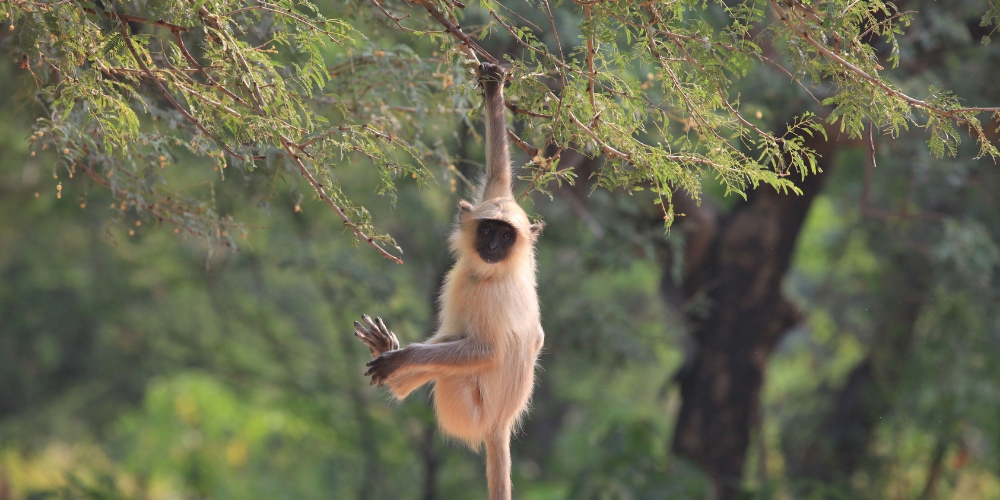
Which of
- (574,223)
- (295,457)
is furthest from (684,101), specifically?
(295,457)

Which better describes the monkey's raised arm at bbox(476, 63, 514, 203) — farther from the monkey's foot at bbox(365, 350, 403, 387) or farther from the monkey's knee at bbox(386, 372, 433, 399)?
the monkey's foot at bbox(365, 350, 403, 387)

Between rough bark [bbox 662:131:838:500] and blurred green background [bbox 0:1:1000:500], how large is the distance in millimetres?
176

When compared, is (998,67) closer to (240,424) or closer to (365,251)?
(365,251)

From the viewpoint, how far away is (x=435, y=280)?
10188 mm

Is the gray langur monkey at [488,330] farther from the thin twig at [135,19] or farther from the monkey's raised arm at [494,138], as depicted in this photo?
the thin twig at [135,19]

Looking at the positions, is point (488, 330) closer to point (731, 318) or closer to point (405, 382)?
point (405, 382)

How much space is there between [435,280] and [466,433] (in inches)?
220

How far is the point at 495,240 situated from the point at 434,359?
60cm

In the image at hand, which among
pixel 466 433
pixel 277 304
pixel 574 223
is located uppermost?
pixel 574 223

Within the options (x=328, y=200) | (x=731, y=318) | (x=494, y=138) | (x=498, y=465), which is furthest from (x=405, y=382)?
(x=731, y=318)

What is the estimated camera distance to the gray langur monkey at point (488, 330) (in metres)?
4.24

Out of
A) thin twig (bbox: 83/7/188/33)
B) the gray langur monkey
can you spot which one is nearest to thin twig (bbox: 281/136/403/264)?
thin twig (bbox: 83/7/188/33)

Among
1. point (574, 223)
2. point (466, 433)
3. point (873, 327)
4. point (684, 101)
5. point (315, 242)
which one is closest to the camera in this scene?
point (684, 101)

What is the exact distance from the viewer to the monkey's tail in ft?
15.2
